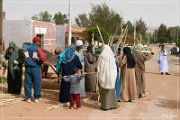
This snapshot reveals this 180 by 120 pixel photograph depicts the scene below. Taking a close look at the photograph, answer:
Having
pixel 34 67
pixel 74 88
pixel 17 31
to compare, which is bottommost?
pixel 74 88

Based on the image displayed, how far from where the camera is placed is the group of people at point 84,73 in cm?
891

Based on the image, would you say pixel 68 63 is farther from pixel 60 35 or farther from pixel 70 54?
→ pixel 60 35

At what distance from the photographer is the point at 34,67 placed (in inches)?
374

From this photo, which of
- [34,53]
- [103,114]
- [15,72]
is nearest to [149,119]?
[103,114]

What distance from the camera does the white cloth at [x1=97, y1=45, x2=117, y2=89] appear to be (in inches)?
348

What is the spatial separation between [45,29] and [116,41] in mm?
23060

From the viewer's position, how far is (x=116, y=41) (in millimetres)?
11438

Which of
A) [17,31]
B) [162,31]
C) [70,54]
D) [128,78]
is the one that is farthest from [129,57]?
[162,31]

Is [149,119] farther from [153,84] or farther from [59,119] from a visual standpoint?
[153,84]

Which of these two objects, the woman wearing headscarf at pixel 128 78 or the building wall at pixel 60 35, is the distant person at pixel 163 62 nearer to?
the woman wearing headscarf at pixel 128 78

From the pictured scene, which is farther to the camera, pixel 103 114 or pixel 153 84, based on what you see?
pixel 153 84

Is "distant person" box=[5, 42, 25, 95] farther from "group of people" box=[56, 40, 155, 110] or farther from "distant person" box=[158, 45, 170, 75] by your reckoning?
"distant person" box=[158, 45, 170, 75]

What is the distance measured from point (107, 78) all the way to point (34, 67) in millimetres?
1918

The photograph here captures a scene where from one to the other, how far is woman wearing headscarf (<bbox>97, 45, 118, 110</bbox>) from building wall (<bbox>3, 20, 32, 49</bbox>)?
21.3 m
